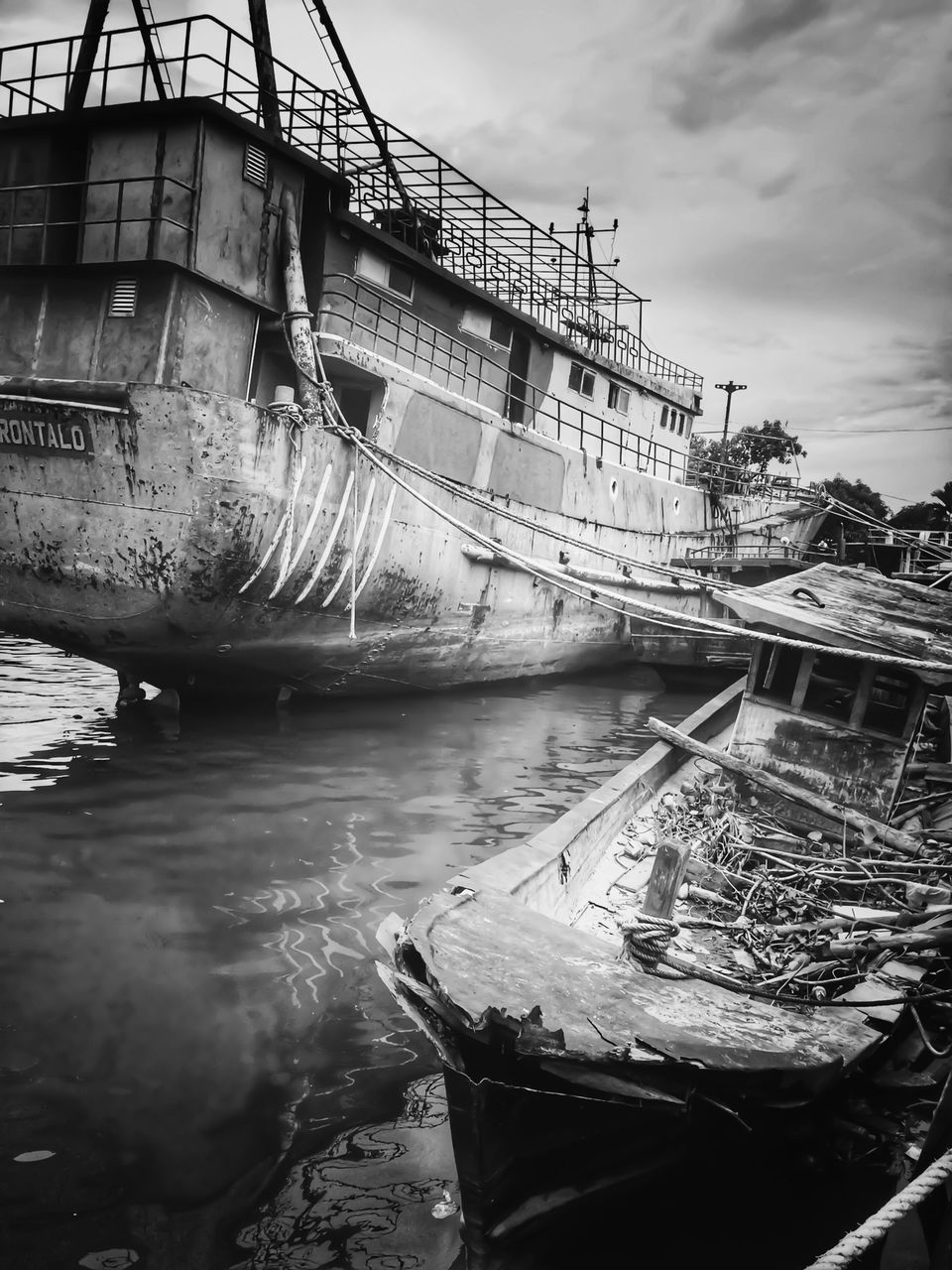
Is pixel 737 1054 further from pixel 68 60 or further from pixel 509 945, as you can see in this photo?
pixel 68 60

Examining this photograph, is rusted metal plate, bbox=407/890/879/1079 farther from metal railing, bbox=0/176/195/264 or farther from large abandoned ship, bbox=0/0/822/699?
metal railing, bbox=0/176/195/264

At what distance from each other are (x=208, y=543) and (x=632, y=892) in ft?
18.9

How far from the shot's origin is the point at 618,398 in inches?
698

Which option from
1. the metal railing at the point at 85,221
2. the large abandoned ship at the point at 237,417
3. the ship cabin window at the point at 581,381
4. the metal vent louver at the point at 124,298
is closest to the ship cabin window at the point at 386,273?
the large abandoned ship at the point at 237,417

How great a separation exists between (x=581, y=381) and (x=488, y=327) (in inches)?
128

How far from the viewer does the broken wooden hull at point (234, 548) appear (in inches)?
324

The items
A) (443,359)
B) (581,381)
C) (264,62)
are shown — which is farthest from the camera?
(581,381)

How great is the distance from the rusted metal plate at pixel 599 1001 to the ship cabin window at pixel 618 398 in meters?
15.7

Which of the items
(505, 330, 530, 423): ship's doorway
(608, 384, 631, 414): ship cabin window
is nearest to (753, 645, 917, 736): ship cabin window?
(505, 330, 530, 423): ship's doorway

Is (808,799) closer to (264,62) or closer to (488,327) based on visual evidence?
(488,327)

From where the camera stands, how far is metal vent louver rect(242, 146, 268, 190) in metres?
9.34

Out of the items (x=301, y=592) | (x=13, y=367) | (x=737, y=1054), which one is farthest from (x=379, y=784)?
(x=13, y=367)

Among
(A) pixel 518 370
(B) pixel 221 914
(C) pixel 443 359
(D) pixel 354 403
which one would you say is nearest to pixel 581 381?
(A) pixel 518 370

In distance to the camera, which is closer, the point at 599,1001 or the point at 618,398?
the point at 599,1001
